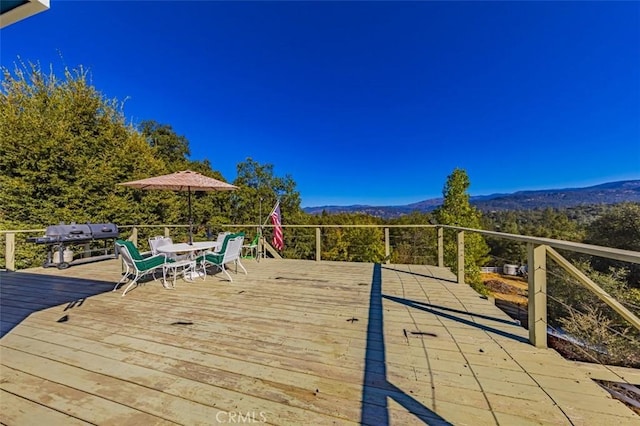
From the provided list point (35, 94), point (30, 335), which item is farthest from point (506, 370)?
point (35, 94)

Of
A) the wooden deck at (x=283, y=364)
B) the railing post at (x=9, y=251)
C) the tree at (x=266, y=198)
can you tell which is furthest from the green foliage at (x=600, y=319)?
the tree at (x=266, y=198)

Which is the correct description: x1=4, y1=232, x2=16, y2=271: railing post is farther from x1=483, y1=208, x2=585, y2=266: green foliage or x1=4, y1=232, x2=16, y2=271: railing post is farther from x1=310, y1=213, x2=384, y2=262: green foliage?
x1=483, y1=208, x2=585, y2=266: green foliage

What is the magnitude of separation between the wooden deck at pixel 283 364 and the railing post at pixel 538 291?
139 mm

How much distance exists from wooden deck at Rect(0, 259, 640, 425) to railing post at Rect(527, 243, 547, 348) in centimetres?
14

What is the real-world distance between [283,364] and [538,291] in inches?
84.9

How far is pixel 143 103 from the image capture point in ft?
46.4

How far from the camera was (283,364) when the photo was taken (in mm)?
2031

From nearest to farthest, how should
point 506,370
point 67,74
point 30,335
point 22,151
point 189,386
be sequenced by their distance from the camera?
point 189,386
point 506,370
point 30,335
point 22,151
point 67,74

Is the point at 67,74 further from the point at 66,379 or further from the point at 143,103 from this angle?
the point at 66,379

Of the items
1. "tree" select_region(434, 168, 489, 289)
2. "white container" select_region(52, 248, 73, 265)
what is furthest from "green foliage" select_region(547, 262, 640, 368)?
"white container" select_region(52, 248, 73, 265)

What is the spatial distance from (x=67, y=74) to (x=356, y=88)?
1209cm

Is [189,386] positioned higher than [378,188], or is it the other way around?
[378,188]

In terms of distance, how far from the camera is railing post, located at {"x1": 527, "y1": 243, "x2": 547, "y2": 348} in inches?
89.4

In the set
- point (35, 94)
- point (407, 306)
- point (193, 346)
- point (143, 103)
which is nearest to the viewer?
point (193, 346)
